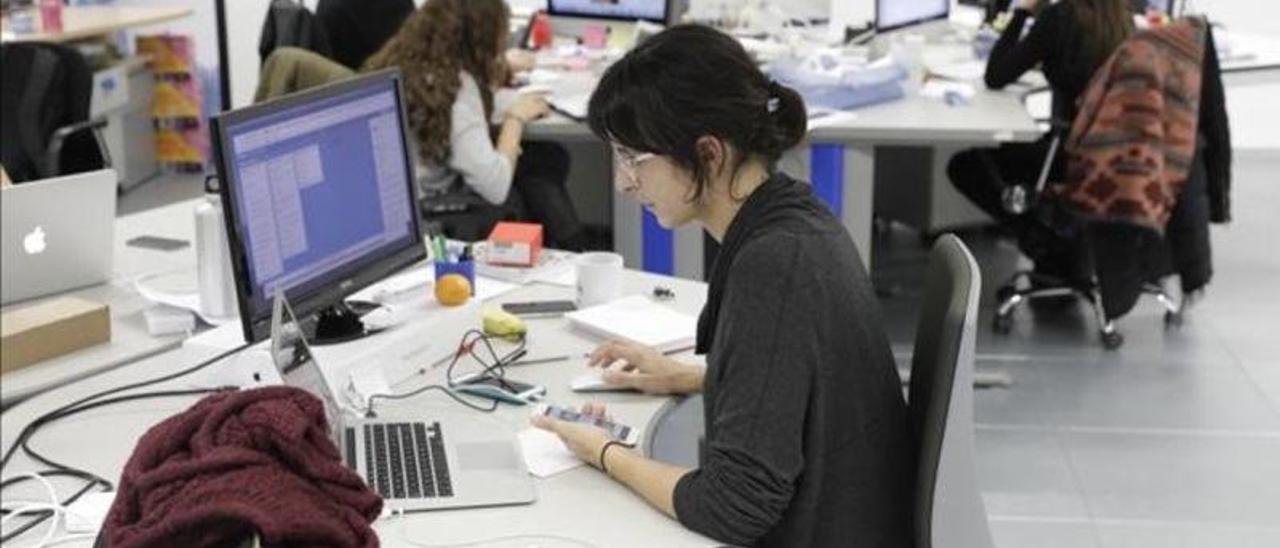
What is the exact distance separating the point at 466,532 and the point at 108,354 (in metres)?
0.86

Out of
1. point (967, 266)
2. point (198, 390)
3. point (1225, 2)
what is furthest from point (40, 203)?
point (1225, 2)

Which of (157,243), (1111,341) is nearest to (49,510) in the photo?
(157,243)

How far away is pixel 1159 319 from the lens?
4.38 metres

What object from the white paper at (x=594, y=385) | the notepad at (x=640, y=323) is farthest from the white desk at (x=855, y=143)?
the white paper at (x=594, y=385)

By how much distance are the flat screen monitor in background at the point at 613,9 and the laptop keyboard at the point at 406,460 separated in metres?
3.16

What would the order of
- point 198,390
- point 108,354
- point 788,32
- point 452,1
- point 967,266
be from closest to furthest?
point 967,266, point 198,390, point 108,354, point 452,1, point 788,32

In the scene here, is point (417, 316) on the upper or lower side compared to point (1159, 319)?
upper

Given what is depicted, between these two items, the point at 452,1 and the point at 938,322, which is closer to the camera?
the point at 938,322

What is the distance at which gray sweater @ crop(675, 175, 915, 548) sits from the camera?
5.17 feet

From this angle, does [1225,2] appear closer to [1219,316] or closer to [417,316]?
[1219,316]

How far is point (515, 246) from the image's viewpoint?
263 cm

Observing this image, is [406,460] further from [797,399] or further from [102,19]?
[102,19]

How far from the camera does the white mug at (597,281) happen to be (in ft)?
7.95

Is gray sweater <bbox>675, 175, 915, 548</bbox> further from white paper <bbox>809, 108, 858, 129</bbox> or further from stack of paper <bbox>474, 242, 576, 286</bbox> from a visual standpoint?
white paper <bbox>809, 108, 858, 129</bbox>
